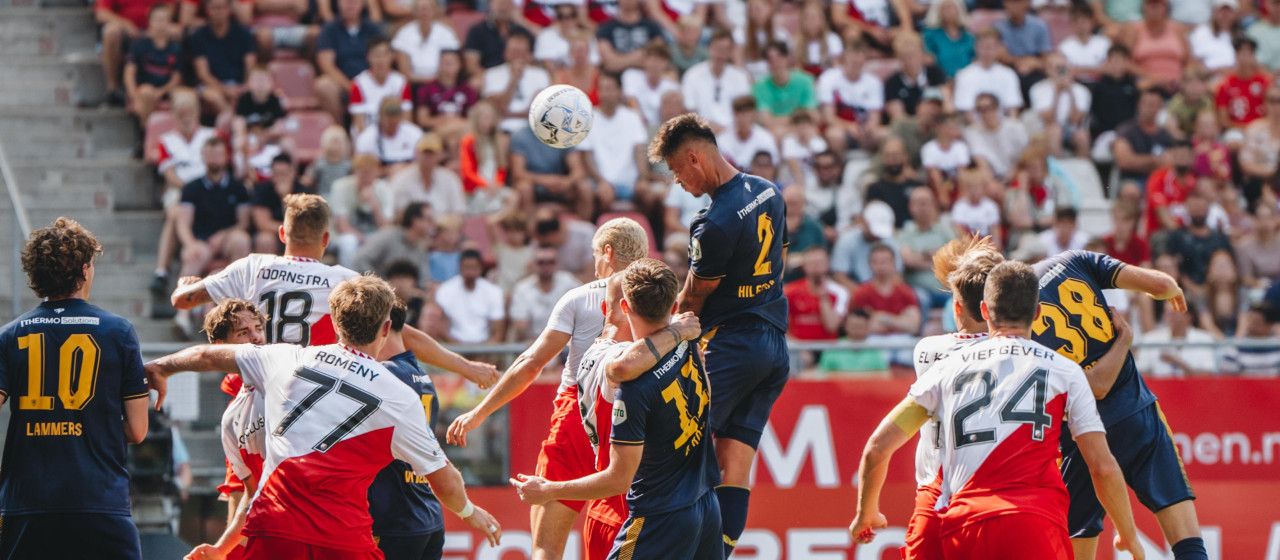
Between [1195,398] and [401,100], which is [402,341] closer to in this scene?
[1195,398]

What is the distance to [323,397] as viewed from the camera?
5.56 m

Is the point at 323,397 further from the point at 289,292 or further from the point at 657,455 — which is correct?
the point at 289,292

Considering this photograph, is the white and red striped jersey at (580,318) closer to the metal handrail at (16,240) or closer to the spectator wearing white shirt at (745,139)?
the metal handrail at (16,240)

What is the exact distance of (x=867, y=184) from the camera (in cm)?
1426

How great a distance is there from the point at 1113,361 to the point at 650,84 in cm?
894

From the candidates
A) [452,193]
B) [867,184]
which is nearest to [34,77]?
[452,193]

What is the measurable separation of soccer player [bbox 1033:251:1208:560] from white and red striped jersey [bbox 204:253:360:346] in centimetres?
384

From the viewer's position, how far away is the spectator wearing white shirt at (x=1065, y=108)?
15484 millimetres

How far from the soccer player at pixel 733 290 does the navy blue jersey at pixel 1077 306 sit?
4.67 feet

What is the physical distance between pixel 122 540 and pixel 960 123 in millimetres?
11578

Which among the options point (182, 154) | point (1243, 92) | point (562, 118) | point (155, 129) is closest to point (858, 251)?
point (562, 118)

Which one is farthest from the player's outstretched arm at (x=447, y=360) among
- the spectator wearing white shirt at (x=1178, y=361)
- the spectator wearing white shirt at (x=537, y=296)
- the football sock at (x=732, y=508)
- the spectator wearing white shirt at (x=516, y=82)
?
the spectator wearing white shirt at (x=516, y=82)

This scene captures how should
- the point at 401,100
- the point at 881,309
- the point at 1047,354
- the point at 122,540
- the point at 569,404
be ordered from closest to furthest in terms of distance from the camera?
the point at 1047,354
the point at 122,540
the point at 569,404
the point at 881,309
the point at 401,100

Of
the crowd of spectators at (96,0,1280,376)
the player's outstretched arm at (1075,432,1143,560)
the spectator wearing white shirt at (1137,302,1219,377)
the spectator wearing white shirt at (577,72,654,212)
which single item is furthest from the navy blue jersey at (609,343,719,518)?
the spectator wearing white shirt at (577,72,654,212)
